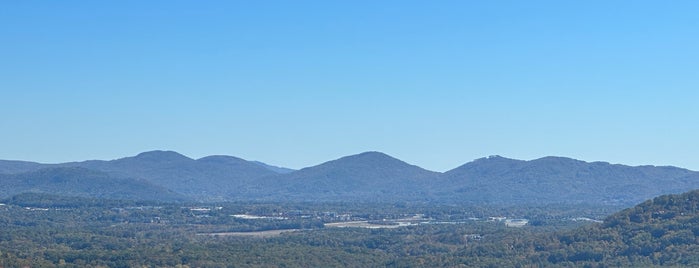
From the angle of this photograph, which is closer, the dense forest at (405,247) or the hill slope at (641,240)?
the hill slope at (641,240)

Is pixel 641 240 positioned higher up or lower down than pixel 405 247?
lower down

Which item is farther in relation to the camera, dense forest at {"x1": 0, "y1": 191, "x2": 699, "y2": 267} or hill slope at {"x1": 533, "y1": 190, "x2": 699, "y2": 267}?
dense forest at {"x1": 0, "y1": 191, "x2": 699, "y2": 267}

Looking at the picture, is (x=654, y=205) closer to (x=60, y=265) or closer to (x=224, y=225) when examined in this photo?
(x=60, y=265)

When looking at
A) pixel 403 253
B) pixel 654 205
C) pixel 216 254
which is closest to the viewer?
pixel 216 254

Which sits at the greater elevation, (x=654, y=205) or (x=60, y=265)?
(x=654, y=205)

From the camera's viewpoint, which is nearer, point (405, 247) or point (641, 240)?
point (641, 240)

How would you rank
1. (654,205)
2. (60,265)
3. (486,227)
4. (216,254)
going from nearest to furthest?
(60,265) < (216,254) < (654,205) < (486,227)

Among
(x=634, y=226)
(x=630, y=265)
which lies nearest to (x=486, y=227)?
(x=634, y=226)

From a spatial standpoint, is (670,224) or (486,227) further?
(486,227)

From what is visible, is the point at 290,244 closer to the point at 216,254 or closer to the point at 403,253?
the point at 403,253

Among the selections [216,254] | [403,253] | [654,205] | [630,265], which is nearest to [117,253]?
[216,254]
